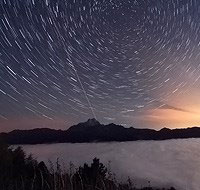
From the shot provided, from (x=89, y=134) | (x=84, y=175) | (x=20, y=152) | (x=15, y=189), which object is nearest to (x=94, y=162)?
(x=84, y=175)

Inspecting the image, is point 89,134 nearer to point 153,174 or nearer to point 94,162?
point 153,174

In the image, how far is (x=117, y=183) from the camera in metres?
33.5

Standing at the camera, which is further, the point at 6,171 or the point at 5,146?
the point at 5,146

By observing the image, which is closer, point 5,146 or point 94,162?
point 5,146

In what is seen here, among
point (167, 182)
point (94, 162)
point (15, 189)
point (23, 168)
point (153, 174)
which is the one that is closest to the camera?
point (15, 189)

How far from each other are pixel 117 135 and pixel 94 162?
129 meters

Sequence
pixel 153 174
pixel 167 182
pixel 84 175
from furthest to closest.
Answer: pixel 153 174, pixel 167 182, pixel 84 175

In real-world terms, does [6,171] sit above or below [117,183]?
above

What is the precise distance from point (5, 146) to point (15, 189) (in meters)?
12.1

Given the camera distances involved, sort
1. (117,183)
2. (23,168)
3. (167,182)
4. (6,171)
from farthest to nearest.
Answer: (167,182) < (23,168) < (6,171) < (117,183)

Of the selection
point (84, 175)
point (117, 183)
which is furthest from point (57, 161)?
point (84, 175)

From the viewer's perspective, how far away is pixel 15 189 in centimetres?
3662

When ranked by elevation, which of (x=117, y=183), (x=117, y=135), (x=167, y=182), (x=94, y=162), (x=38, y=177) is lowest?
(x=117, y=183)

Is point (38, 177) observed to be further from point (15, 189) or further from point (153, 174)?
point (153, 174)
